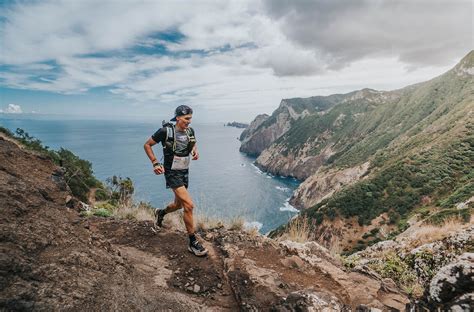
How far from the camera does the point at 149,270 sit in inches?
196

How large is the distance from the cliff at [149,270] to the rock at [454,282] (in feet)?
3.05

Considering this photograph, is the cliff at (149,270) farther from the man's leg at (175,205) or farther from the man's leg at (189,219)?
the man's leg at (175,205)

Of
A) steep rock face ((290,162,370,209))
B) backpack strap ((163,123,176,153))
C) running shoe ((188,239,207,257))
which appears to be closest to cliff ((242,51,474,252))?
steep rock face ((290,162,370,209))

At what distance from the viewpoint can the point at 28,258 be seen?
3.21 metres

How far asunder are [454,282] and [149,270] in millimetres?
4386

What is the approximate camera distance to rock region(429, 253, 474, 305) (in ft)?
9.96

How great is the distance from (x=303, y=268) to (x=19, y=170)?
24.6ft

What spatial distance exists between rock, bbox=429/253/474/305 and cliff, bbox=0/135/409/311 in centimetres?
93

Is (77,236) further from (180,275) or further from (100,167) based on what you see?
(100,167)

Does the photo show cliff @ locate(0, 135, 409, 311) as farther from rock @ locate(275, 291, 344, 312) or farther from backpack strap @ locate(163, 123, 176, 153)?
backpack strap @ locate(163, 123, 176, 153)

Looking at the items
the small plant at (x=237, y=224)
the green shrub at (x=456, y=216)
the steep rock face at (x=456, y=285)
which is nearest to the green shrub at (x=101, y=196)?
the small plant at (x=237, y=224)

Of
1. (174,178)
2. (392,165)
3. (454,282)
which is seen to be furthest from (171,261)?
(392,165)

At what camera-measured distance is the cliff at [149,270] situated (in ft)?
10.3

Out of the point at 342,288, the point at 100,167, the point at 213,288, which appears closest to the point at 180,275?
the point at 213,288
